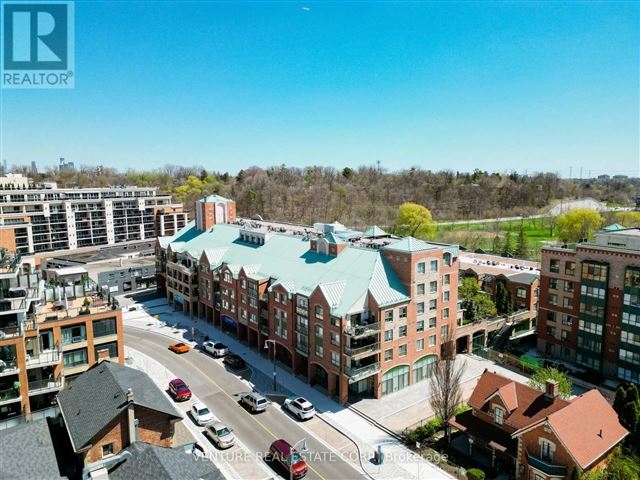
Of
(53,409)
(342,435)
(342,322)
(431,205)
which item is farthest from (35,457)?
(431,205)

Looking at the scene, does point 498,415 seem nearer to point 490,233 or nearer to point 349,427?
point 349,427

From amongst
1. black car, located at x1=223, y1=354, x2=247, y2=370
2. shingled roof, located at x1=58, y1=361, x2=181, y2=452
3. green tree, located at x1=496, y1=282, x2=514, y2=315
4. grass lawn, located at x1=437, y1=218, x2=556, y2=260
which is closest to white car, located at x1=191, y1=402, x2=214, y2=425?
shingled roof, located at x1=58, y1=361, x2=181, y2=452

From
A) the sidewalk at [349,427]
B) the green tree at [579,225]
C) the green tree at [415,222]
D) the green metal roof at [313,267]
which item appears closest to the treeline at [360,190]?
the green tree at [415,222]

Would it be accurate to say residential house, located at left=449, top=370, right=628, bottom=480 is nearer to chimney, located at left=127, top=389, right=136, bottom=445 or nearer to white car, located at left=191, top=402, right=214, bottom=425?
white car, located at left=191, top=402, right=214, bottom=425

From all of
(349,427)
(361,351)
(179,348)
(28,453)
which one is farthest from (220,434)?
(179,348)

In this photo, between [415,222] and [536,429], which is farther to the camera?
[415,222]

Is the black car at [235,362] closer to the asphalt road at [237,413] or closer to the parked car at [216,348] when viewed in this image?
the asphalt road at [237,413]
